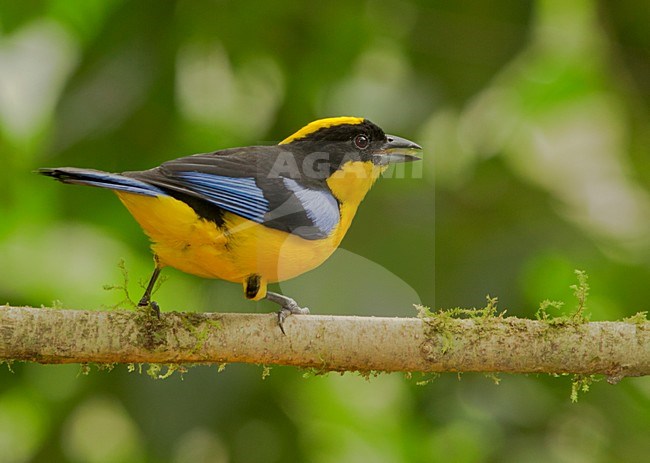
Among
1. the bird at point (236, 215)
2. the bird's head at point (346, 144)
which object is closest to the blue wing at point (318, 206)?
the bird at point (236, 215)

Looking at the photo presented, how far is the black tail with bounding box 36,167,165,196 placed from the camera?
3.04 metres

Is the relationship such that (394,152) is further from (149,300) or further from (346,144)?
(149,300)

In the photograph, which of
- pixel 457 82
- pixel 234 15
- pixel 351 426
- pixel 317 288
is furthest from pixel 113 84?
pixel 351 426

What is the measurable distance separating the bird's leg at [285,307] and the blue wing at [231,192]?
351mm

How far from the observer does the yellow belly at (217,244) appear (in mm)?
3533

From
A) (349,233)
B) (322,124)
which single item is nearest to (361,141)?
(322,124)

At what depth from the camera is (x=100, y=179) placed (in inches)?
125

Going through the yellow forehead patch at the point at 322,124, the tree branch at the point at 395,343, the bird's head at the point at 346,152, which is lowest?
the tree branch at the point at 395,343

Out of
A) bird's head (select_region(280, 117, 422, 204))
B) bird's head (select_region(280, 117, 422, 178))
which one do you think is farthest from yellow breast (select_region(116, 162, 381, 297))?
bird's head (select_region(280, 117, 422, 178))

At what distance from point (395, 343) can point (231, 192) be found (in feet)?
2.86

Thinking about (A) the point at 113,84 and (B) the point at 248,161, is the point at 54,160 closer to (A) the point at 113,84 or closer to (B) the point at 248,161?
(A) the point at 113,84

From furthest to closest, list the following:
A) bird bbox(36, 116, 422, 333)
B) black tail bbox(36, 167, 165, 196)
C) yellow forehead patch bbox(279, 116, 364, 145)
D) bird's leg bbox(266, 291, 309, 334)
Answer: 1. yellow forehead patch bbox(279, 116, 364, 145)
2. bird bbox(36, 116, 422, 333)
3. bird's leg bbox(266, 291, 309, 334)
4. black tail bbox(36, 167, 165, 196)

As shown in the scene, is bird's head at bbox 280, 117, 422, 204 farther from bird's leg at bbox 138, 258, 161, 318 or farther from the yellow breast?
bird's leg at bbox 138, 258, 161, 318

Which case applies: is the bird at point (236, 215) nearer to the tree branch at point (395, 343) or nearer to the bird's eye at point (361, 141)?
the tree branch at point (395, 343)
